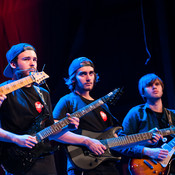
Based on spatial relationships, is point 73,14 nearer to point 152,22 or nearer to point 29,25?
point 29,25

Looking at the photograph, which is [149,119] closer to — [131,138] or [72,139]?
[131,138]

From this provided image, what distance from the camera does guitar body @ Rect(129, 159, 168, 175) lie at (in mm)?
3742

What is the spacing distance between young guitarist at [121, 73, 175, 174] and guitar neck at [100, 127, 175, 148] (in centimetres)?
15

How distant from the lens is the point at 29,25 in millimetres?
4340

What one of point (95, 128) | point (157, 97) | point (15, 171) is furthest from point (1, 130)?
point (157, 97)

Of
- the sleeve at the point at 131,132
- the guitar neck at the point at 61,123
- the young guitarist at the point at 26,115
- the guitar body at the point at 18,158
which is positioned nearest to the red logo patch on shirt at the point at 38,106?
the young guitarist at the point at 26,115

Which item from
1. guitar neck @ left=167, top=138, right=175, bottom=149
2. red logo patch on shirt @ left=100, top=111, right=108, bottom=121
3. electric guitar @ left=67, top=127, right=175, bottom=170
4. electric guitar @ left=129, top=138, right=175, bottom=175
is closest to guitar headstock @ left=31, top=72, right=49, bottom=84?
electric guitar @ left=67, top=127, right=175, bottom=170

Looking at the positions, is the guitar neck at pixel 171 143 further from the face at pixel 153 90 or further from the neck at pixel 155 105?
the face at pixel 153 90

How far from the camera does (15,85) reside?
2650mm

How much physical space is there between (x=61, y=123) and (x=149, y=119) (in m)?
1.64

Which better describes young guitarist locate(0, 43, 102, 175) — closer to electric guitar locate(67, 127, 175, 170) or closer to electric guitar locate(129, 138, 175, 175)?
electric guitar locate(67, 127, 175, 170)

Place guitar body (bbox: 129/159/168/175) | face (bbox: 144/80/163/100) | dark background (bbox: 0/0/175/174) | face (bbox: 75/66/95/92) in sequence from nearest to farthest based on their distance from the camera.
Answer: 1. face (bbox: 75/66/95/92)
2. guitar body (bbox: 129/159/168/175)
3. face (bbox: 144/80/163/100)
4. dark background (bbox: 0/0/175/174)

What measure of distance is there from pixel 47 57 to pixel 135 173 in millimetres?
2319

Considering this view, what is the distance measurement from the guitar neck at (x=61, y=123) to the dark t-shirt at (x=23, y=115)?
0.26 feet
